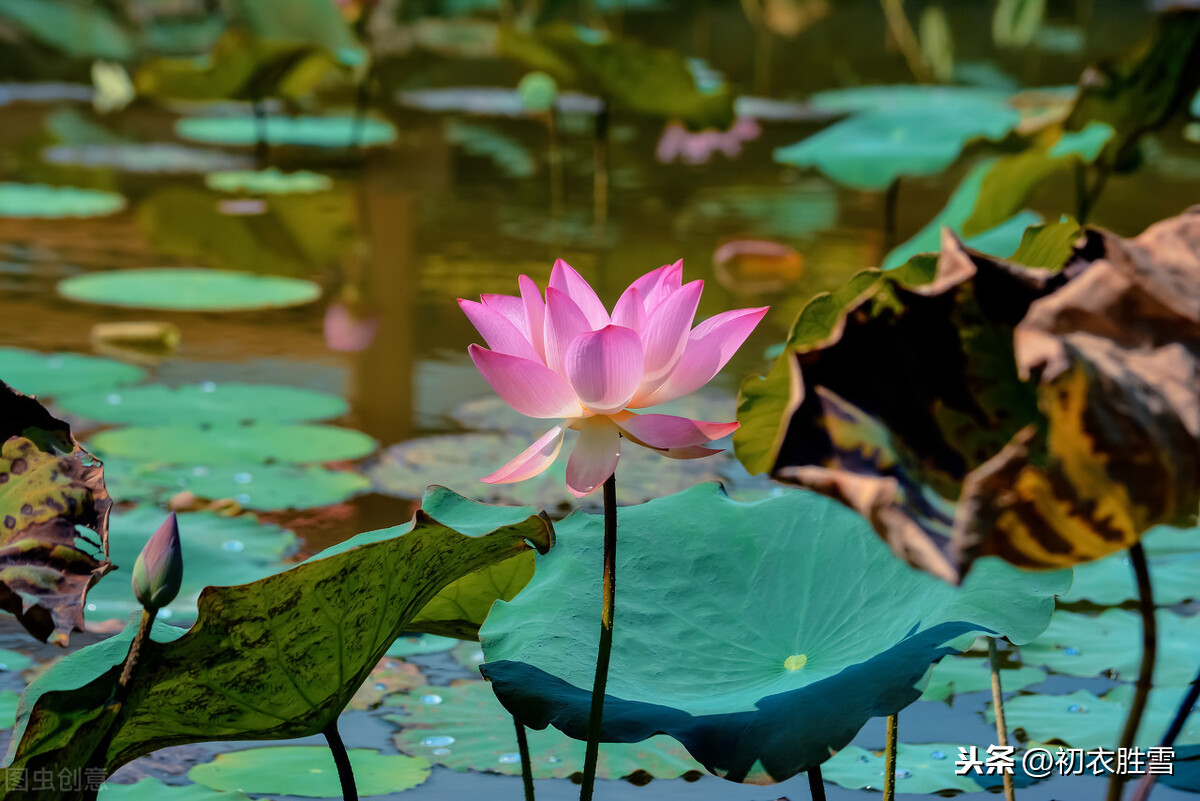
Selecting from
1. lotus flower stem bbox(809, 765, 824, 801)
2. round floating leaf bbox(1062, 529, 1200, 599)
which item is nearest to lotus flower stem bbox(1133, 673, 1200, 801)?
lotus flower stem bbox(809, 765, 824, 801)

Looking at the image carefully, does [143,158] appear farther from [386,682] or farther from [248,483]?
[386,682]

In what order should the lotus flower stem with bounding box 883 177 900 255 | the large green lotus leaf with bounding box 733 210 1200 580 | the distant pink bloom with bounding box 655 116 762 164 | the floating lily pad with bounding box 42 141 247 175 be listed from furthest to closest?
the distant pink bloom with bounding box 655 116 762 164
the floating lily pad with bounding box 42 141 247 175
the lotus flower stem with bounding box 883 177 900 255
the large green lotus leaf with bounding box 733 210 1200 580

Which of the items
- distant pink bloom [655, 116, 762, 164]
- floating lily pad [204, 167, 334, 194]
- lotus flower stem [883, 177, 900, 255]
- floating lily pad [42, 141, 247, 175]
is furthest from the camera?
distant pink bloom [655, 116, 762, 164]

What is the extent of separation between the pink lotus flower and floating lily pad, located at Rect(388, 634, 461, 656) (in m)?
0.64

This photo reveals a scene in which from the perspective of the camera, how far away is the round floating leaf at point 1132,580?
151cm

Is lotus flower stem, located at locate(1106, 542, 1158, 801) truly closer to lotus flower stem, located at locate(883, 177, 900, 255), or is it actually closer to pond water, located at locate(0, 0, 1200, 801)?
pond water, located at locate(0, 0, 1200, 801)

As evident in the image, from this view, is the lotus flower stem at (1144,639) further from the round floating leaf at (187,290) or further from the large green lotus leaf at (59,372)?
the round floating leaf at (187,290)

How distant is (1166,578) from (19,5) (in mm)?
6839

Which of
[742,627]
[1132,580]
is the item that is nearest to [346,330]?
[1132,580]

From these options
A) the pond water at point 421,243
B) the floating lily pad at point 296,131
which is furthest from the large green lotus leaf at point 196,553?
the floating lily pad at point 296,131

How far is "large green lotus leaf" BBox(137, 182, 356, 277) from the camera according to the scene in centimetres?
342

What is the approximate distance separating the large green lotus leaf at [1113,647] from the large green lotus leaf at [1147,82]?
1.03m

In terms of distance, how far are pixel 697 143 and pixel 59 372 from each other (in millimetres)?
3282

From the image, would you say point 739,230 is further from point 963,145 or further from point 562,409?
point 562,409
